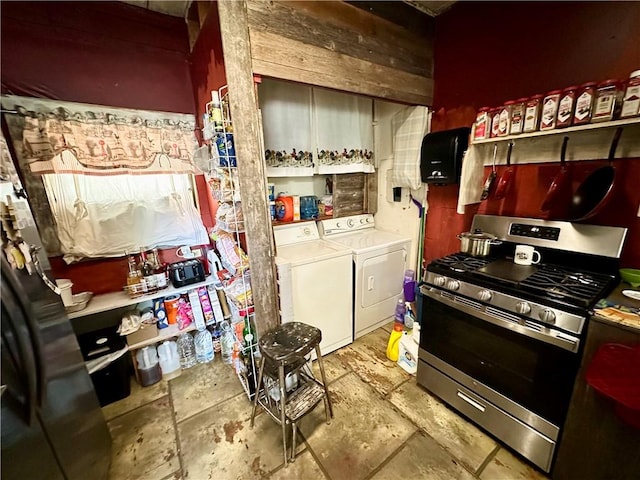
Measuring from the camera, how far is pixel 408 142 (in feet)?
7.63

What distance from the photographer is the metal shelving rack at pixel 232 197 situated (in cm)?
146

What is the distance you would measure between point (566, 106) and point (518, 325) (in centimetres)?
119

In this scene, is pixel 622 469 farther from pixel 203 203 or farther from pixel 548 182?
pixel 203 203

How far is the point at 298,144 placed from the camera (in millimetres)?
2285

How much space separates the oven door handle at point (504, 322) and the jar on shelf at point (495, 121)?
1078mm

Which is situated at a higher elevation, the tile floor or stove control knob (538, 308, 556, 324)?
stove control knob (538, 308, 556, 324)

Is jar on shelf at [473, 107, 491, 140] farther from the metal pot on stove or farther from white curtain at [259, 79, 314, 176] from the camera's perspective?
white curtain at [259, 79, 314, 176]

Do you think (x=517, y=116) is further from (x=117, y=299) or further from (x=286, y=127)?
(x=117, y=299)

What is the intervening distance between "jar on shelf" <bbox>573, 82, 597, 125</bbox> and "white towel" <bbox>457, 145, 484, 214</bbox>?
559 mm

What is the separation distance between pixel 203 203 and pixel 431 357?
7.29ft

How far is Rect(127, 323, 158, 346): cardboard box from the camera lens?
1.90 m

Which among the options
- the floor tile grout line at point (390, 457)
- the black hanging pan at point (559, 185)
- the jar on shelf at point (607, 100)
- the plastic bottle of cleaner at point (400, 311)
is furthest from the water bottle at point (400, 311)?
the jar on shelf at point (607, 100)

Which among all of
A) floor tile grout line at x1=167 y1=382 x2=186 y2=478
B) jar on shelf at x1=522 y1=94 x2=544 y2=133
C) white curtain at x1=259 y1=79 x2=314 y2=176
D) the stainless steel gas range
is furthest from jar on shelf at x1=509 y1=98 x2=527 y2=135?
floor tile grout line at x1=167 y1=382 x2=186 y2=478

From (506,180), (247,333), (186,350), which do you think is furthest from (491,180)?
(186,350)
